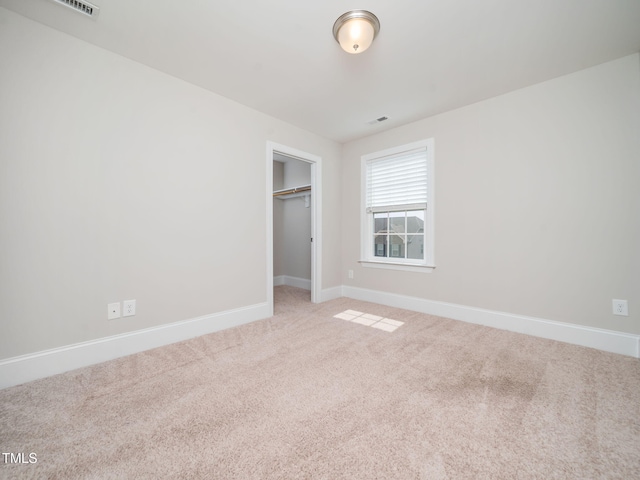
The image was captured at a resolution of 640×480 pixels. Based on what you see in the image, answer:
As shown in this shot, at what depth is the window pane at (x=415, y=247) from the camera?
3496 millimetres

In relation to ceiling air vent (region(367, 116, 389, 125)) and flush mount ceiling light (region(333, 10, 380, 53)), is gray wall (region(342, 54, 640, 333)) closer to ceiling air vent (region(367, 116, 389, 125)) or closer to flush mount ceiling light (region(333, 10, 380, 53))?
ceiling air vent (region(367, 116, 389, 125))

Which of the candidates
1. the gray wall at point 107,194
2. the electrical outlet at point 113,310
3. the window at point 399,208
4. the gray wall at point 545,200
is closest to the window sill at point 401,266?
the window at point 399,208

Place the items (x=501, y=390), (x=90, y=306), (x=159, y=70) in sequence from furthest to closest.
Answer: (x=159, y=70) → (x=90, y=306) → (x=501, y=390)

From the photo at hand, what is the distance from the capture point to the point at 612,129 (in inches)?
88.6

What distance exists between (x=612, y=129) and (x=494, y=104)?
99 cm

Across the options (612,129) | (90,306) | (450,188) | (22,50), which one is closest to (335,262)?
(450,188)

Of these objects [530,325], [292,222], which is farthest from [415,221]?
[292,222]

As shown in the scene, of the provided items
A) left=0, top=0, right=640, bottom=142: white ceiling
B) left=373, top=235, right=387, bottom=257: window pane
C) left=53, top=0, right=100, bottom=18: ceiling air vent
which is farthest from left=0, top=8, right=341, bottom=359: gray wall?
left=373, top=235, right=387, bottom=257: window pane

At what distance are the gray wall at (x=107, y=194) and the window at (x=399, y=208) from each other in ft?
5.93

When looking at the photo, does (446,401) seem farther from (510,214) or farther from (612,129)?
(612,129)

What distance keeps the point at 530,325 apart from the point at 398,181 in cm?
221

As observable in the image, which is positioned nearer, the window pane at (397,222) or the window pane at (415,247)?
the window pane at (415,247)

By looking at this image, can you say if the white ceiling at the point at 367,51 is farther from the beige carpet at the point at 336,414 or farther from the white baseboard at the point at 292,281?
the white baseboard at the point at 292,281

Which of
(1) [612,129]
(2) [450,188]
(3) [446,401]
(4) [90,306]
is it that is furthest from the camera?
(2) [450,188]
